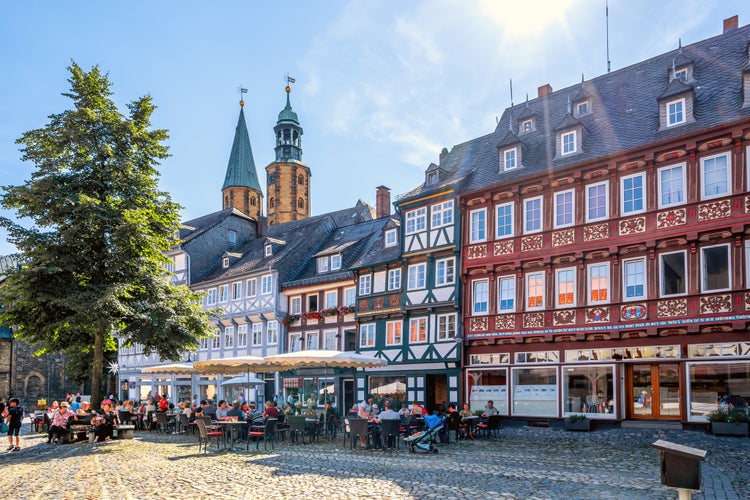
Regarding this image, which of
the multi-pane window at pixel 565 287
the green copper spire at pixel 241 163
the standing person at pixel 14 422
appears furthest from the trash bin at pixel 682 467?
the green copper spire at pixel 241 163

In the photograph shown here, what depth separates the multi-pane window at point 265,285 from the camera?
42438 millimetres

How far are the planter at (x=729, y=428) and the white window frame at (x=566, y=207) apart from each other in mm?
8409

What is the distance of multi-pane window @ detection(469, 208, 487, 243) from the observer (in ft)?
98.1

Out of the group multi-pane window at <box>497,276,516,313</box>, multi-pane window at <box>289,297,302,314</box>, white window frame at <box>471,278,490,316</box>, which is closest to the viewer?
multi-pane window at <box>497,276,516,313</box>

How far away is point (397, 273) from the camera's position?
112 feet

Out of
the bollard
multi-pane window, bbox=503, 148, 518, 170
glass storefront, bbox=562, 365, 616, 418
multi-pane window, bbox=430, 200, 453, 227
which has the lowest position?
glass storefront, bbox=562, 365, 616, 418

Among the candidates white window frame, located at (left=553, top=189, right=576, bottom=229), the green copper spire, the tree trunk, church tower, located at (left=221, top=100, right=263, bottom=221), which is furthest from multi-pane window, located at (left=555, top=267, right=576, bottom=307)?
the green copper spire

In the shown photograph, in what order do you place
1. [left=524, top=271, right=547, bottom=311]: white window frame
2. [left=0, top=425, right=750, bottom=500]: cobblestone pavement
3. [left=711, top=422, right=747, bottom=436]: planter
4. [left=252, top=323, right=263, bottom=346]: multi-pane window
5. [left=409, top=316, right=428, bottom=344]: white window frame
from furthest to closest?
[left=252, top=323, right=263, bottom=346]: multi-pane window < [left=409, top=316, right=428, bottom=344]: white window frame < [left=524, top=271, right=547, bottom=311]: white window frame < [left=711, top=422, right=747, bottom=436]: planter < [left=0, top=425, right=750, bottom=500]: cobblestone pavement

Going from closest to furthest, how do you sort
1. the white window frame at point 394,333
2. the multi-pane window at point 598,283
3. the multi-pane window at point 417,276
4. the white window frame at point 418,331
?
the multi-pane window at point 598,283, the white window frame at point 418,331, the multi-pane window at point 417,276, the white window frame at point 394,333

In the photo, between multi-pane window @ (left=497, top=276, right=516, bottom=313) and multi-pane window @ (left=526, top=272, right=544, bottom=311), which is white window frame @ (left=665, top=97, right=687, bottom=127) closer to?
multi-pane window @ (left=526, top=272, right=544, bottom=311)

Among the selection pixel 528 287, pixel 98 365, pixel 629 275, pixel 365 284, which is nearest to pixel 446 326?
pixel 528 287

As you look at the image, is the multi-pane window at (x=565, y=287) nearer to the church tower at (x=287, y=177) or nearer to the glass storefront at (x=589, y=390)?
the glass storefront at (x=589, y=390)

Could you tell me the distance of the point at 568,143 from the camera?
28094 millimetres

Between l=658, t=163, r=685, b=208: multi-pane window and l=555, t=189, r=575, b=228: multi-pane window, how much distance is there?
3.33 metres
